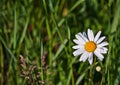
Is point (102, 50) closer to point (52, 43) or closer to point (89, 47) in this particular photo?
point (89, 47)

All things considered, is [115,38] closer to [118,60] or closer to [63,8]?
[118,60]

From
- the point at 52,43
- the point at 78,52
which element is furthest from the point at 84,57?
the point at 52,43

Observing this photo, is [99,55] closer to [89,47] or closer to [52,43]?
[89,47]

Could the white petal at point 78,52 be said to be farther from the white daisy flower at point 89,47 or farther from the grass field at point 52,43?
the grass field at point 52,43

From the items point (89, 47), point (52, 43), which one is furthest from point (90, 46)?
point (52, 43)

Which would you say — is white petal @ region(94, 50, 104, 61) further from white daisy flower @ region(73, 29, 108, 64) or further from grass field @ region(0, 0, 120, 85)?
grass field @ region(0, 0, 120, 85)

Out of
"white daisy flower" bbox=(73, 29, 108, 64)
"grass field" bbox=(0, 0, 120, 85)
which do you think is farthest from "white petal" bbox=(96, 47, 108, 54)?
"grass field" bbox=(0, 0, 120, 85)

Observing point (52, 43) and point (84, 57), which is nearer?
point (84, 57)

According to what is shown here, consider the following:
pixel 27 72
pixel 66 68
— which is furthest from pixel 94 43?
pixel 66 68
